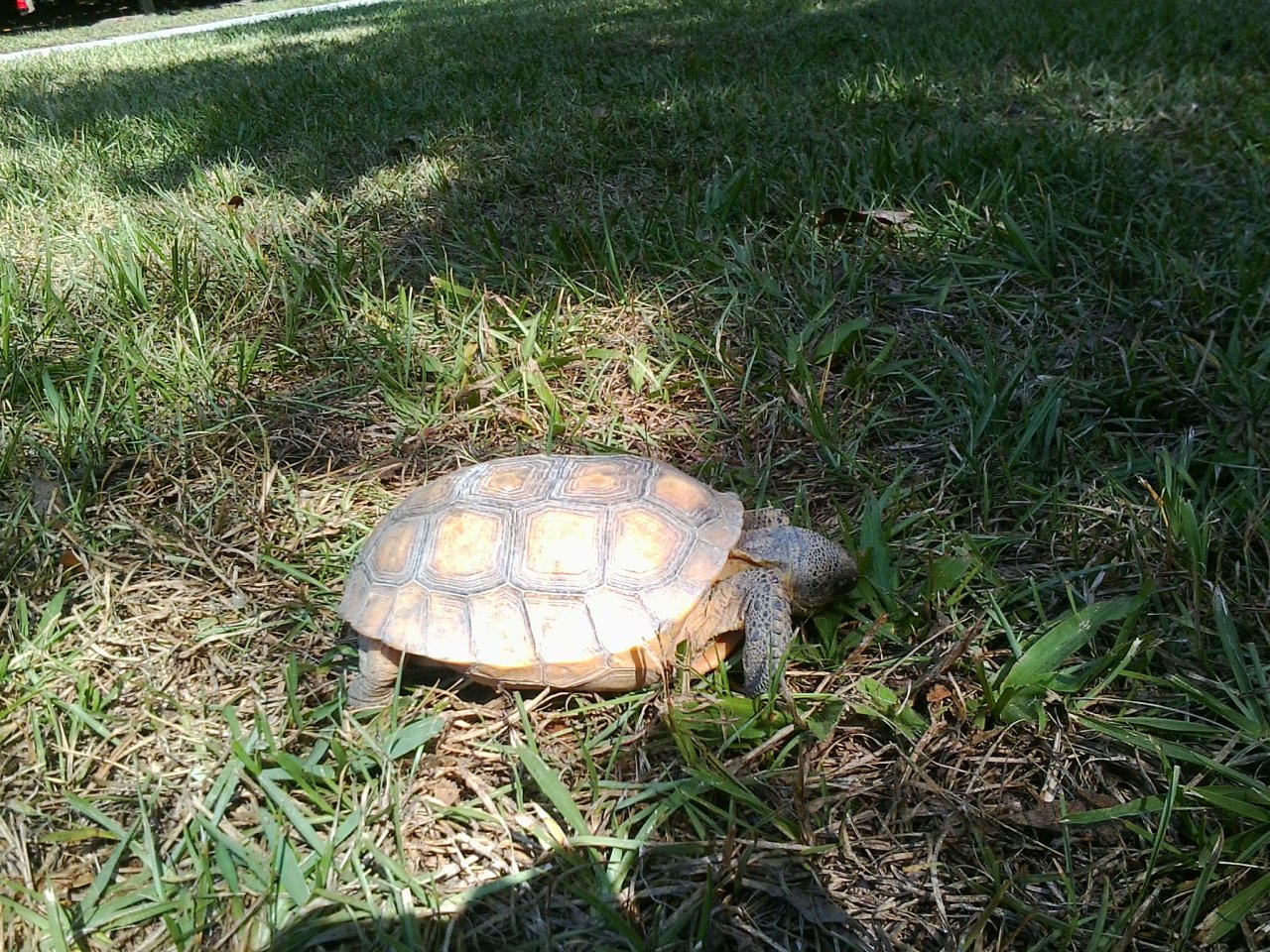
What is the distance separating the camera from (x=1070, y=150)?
3.80 m

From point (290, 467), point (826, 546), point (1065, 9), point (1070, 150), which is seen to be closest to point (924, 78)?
point (1070, 150)

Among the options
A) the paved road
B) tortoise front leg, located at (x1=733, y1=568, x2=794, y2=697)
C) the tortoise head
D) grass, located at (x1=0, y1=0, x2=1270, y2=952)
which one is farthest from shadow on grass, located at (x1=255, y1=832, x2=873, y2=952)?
the paved road

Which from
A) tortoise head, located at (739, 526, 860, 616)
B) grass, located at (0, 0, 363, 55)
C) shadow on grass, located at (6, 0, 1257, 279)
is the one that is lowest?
tortoise head, located at (739, 526, 860, 616)

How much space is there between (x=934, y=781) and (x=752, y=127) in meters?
4.09

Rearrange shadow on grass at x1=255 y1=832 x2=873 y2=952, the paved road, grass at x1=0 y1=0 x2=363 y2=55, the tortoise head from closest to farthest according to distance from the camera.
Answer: shadow on grass at x1=255 y1=832 x2=873 y2=952, the tortoise head, the paved road, grass at x1=0 y1=0 x2=363 y2=55

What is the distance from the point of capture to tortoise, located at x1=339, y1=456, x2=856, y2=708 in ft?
6.25

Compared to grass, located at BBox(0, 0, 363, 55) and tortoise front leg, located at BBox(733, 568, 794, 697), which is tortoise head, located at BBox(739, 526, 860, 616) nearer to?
tortoise front leg, located at BBox(733, 568, 794, 697)

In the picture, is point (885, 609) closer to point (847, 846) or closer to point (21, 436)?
point (847, 846)

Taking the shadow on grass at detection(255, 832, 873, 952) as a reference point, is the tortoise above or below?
above

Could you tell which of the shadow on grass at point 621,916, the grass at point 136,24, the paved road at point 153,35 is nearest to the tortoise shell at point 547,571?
the shadow on grass at point 621,916

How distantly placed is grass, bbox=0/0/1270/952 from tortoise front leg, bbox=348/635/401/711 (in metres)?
0.06

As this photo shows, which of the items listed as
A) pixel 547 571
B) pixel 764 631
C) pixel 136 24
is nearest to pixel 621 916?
pixel 764 631

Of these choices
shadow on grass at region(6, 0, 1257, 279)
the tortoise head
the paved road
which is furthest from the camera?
the paved road

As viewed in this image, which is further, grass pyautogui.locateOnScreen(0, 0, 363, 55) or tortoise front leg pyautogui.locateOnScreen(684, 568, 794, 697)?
grass pyautogui.locateOnScreen(0, 0, 363, 55)
